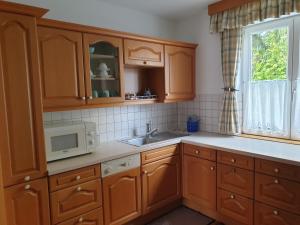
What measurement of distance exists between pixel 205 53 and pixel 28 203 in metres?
2.46

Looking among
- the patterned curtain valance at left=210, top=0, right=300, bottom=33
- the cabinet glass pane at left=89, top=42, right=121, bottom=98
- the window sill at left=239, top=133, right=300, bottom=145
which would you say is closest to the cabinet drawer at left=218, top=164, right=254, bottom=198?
the window sill at left=239, top=133, right=300, bottom=145

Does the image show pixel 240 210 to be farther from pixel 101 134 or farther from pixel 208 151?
pixel 101 134

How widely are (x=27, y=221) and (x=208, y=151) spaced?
5.50 ft

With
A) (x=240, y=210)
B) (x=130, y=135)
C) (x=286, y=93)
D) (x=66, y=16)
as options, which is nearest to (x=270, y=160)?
(x=240, y=210)

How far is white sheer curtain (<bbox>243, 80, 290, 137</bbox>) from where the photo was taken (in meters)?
2.33

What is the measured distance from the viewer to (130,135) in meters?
2.79

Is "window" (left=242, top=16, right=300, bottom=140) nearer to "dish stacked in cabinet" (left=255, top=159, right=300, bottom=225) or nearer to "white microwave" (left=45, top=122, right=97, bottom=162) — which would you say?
"dish stacked in cabinet" (left=255, top=159, right=300, bottom=225)

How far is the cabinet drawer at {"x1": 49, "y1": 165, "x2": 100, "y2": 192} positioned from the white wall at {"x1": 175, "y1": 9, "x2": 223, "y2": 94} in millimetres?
1738

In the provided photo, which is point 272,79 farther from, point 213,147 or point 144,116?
point 144,116

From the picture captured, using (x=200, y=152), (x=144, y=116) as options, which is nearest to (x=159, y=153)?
(x=200, y=152)

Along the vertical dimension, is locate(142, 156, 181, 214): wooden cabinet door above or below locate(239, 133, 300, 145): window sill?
below

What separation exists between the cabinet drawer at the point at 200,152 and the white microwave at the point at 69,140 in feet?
3.43

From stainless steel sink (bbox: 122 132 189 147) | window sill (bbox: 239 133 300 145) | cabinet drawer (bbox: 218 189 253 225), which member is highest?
window sill (bbox: 239 133 300 145)

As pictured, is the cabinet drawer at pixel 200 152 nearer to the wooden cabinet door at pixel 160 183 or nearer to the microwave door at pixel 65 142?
the wooden cabinet door at pixel 160 183
